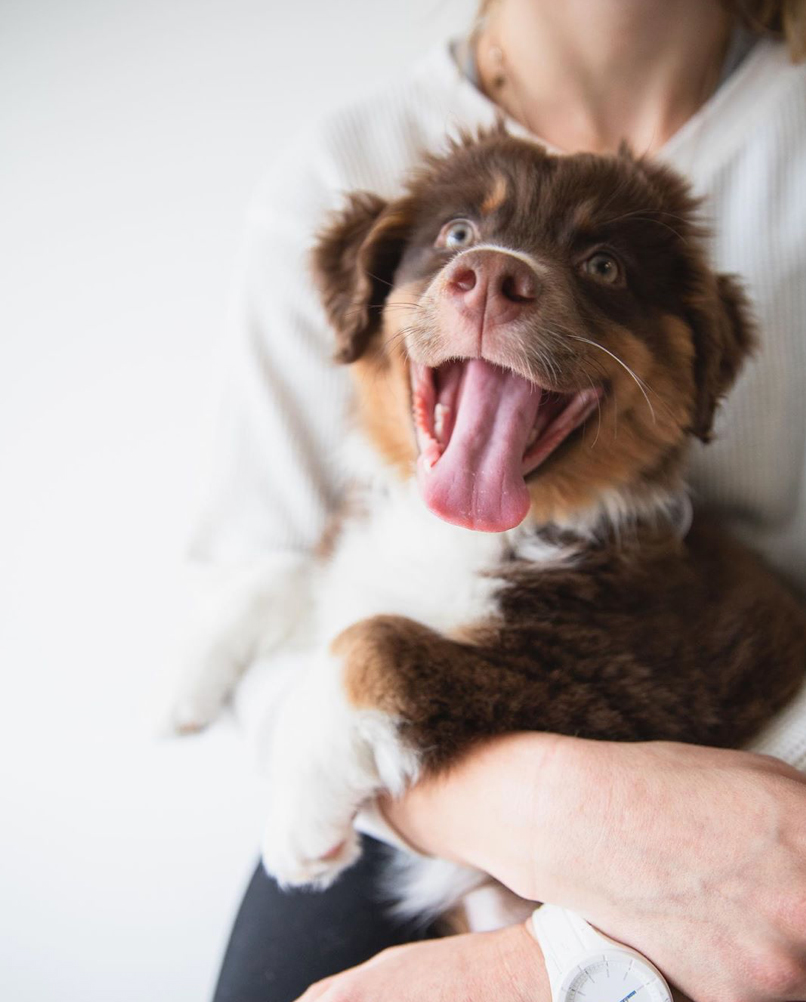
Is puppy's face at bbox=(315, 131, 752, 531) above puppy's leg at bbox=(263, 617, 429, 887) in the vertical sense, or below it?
above

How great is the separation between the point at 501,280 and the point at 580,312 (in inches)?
8.4

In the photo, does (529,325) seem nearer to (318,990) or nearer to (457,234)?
(457,234)

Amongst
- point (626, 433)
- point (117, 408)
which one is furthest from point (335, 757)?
point (117, 408)

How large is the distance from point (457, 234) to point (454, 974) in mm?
1481

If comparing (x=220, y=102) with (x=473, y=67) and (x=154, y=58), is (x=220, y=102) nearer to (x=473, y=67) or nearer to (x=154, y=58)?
(x=154, y=58)

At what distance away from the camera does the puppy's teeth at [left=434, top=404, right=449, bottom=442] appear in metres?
1.60

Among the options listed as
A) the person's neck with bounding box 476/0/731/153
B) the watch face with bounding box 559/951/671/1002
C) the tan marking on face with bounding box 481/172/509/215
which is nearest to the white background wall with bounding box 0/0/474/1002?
the person's neck with bounding box 476/0/731/153

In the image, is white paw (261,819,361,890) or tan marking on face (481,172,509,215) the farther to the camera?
tan marking on face (481,172,509,215)

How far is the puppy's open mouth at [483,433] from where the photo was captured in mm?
1457

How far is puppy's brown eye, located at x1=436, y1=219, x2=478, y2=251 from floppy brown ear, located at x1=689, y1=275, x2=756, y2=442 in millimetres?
527

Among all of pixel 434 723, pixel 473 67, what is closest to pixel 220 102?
pixel 473 67

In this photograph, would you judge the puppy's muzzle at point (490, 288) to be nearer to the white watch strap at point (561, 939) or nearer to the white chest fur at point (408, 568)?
the white chest fur at point (408, 568)

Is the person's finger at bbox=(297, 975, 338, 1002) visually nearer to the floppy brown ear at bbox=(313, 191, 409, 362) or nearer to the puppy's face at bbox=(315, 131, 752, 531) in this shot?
the puppy's face at bbox=(315, 131, 752, 531)

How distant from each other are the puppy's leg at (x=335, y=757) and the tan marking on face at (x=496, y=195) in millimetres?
908
